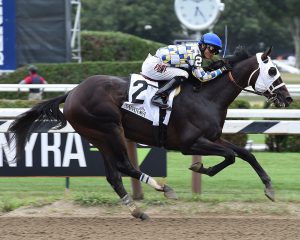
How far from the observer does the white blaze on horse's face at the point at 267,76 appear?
7414 millimetres

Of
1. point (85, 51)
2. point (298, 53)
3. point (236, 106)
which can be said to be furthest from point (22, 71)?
point (298, 53)

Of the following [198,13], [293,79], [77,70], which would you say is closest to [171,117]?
[198,13]

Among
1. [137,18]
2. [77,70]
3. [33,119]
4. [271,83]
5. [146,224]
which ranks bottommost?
[137,18]

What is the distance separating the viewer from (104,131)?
7.20 m

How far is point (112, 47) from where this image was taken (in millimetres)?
23250

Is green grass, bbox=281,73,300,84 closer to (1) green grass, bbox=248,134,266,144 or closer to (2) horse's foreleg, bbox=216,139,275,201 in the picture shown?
(1) green grass, bbox=248,134,266,144

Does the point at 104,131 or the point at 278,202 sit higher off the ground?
the point at 104,131

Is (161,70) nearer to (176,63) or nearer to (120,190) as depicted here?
(176,63)

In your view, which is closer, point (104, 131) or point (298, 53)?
point (104, 131)

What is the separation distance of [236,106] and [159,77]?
5.80m

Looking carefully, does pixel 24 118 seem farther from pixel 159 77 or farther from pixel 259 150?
pixel 259 150

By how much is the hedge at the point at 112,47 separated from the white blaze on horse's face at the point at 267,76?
1561 cm

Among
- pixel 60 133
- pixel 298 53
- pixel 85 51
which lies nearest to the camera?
pixel 60 133

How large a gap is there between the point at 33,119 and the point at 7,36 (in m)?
11.1
